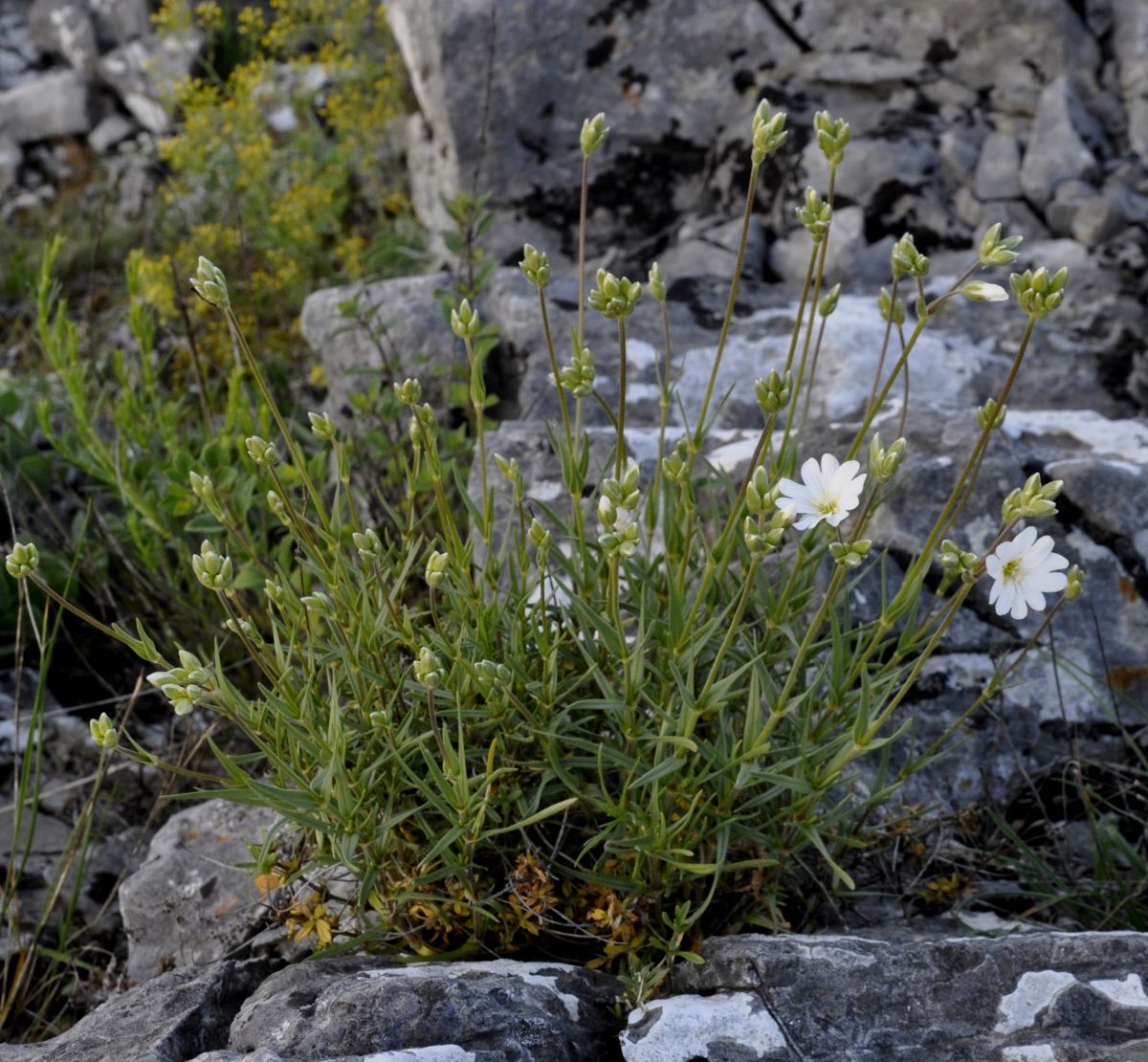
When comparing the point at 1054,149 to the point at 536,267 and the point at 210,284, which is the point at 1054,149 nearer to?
the point at 536,267

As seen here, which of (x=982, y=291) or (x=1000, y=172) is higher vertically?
(x=982, y=291)

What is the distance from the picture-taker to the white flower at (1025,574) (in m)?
1.78

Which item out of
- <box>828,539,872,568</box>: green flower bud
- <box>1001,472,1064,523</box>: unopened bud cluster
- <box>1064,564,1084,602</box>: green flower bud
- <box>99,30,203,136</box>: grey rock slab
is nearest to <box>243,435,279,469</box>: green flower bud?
<box>828,539,872,568</box>: green flower bud

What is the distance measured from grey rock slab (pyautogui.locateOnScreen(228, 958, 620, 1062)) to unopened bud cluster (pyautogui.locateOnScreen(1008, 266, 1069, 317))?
4.19ft

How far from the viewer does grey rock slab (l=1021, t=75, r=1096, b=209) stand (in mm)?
4352

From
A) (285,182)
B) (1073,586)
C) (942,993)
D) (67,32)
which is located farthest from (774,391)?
(67,32)

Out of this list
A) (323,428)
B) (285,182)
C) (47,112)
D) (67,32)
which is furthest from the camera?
(67,32)

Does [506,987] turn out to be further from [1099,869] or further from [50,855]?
[50,855]

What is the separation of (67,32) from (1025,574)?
29.6 feet

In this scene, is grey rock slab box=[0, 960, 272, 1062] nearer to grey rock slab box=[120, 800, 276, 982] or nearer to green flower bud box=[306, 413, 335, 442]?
grey rock slab box=[120, 800, 276, 982]

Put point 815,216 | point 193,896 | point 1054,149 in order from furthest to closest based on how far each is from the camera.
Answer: point 1054,149 → point 193,896 → point 815,216

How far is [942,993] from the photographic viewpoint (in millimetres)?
1805

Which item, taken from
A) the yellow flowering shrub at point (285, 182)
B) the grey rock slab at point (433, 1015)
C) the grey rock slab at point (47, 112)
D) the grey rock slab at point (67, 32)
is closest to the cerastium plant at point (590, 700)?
the grey rock slab at point (433, 1015)

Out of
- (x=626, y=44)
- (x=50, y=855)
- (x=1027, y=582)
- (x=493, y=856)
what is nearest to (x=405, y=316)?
(x=626, y=44)
